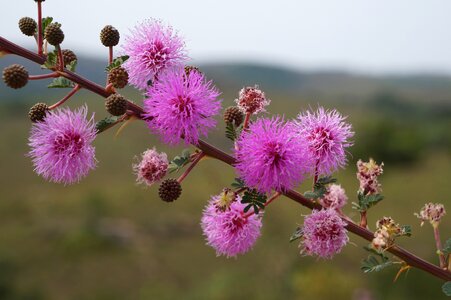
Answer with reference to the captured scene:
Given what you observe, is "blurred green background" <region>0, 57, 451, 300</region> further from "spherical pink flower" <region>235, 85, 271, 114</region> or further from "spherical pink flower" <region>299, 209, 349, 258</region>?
"spherical pink flower" <region>299, 209, 349, 258</region>

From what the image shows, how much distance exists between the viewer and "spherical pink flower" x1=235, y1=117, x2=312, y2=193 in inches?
99.6

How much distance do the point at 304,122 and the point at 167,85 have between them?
0.92 metres

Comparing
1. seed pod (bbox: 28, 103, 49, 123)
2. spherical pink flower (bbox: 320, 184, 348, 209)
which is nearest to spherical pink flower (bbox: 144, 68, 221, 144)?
seed pod (bbox: 28, 103, 49, 123)

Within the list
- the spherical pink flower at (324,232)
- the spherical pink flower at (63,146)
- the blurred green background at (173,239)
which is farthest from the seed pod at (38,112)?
the blurred green background at (173,239)

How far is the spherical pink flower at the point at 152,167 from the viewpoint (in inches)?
115

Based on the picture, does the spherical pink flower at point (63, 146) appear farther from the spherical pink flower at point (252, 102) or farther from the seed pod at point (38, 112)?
the spherical pink flower at point (252, 102)

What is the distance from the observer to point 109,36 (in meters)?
2.81

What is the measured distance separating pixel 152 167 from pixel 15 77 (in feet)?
3.11

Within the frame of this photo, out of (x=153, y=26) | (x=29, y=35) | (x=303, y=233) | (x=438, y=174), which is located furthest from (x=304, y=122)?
(x=438, y=174)

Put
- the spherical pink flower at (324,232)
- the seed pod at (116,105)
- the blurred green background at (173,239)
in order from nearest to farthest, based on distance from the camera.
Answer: the seed pod at (116,105) < the spherical pink flower at (324,232) < the blurred green background at (173,239)

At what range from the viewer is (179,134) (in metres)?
2.55

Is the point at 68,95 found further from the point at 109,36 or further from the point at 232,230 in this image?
the point at 232,230

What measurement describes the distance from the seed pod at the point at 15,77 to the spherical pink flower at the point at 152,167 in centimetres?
84

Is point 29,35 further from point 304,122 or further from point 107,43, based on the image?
point 304,122
